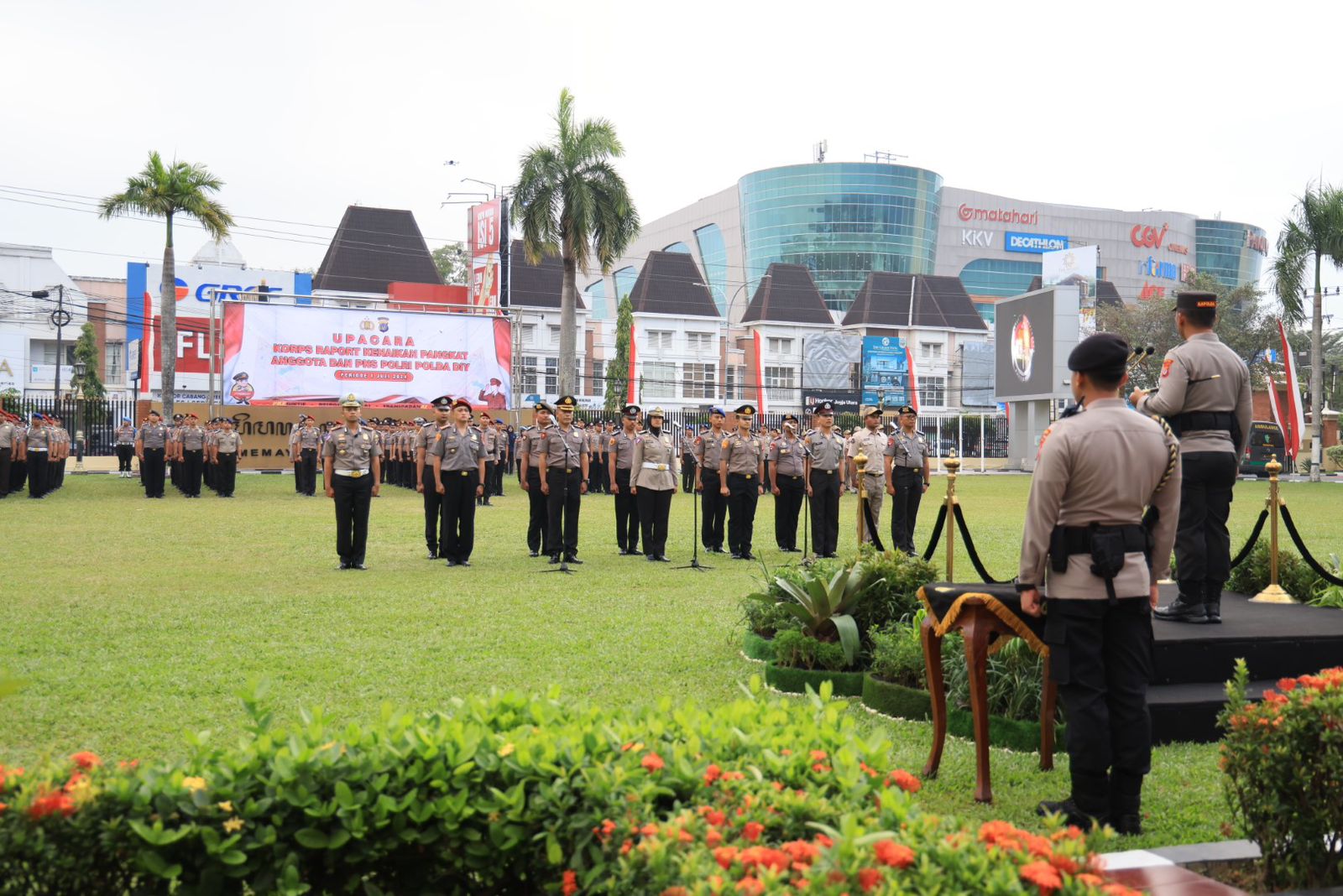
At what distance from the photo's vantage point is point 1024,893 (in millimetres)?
2156

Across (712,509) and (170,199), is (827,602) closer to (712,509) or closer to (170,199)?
(712,509)

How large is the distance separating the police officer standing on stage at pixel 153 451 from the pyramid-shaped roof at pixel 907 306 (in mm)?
59436

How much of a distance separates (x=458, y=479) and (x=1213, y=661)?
30.1ft

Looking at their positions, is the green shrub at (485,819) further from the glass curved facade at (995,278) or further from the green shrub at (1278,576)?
the glass curved facade at (995,278)

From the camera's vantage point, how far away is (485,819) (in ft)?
9.05

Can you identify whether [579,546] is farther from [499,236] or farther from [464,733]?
[499,236]

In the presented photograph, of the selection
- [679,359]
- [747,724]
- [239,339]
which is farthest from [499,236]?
[747,724]

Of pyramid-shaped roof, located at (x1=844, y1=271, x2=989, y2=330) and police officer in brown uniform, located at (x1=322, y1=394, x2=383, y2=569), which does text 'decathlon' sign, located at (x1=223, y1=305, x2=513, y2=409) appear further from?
pyramid-shaped roof, located at (x1=844, y1=271, x2=989, y2=330)

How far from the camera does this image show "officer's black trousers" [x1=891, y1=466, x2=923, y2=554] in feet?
46.2

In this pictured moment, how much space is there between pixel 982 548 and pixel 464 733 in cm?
1256

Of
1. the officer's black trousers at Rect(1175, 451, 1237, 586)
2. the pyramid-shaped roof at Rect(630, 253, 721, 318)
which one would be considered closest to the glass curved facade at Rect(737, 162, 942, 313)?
the pyramid-shaped roof at Rect(630, 253, 721, 318)

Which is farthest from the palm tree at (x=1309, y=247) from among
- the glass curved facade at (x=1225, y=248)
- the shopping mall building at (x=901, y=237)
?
the glass curved facade at (x=1225, y=248)

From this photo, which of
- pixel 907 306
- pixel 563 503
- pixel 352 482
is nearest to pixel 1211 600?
pixel 563 503

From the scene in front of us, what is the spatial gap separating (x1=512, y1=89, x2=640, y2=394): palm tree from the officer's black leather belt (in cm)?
2724
